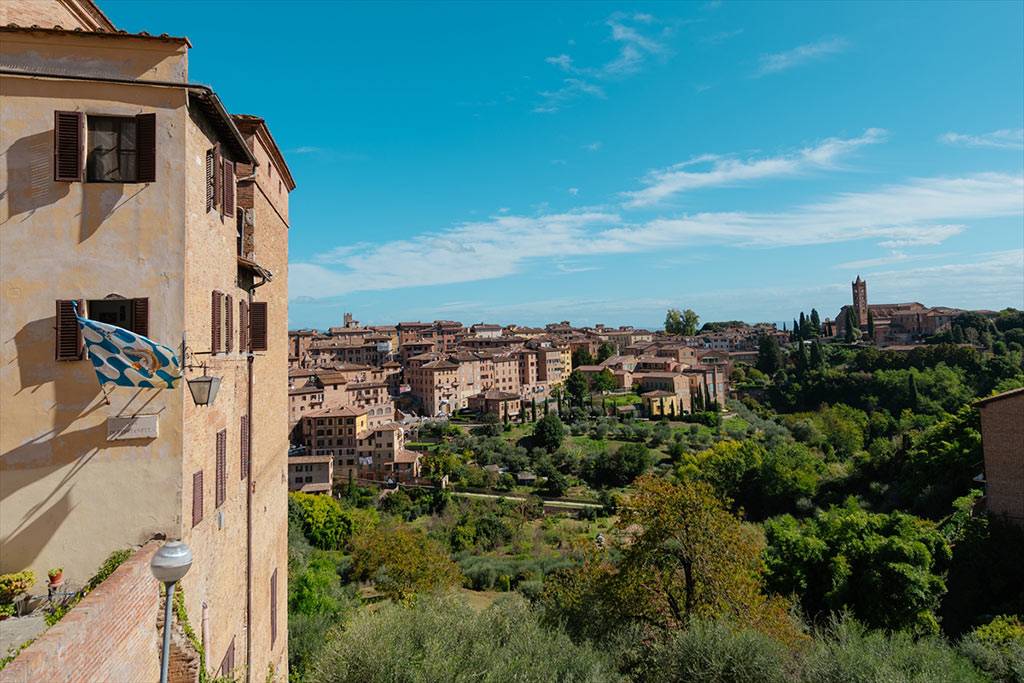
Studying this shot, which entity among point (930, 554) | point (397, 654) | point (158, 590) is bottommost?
point (930, 554)

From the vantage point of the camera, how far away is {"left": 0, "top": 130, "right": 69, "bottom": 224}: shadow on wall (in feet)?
18.0

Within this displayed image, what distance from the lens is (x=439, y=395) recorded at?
8131cm

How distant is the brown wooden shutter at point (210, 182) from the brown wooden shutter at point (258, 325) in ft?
8.72

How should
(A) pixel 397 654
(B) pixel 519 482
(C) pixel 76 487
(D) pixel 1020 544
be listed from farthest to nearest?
1. (B) pixel 519 482
2. (D) pixel 1020 544
3. (A) pixel 397 654
4. (C) pixel 76 487

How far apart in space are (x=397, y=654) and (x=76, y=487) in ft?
19.0

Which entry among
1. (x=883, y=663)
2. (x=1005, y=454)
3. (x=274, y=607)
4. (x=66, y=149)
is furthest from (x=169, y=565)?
(x=1005, y=454)

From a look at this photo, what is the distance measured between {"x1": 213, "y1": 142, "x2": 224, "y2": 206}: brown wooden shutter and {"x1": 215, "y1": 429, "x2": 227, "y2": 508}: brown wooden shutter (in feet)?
8.95

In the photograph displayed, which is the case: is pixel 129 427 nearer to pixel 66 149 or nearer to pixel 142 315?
pixel 142 315

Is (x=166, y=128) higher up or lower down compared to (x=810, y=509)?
higher up

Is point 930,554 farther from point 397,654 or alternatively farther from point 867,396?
point 867,396

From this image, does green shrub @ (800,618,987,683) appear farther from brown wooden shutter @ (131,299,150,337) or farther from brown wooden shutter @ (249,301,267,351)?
brown wooden shutter @ (131,299,150,337)

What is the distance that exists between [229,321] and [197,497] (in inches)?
89.3

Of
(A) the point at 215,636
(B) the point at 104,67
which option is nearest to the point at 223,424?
(A) the point at 215,636

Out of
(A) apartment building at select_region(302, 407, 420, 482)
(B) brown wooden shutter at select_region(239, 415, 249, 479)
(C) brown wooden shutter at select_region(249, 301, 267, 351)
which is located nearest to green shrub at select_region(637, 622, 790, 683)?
(B) brown wooden shutter at select_region(239, 415, 249, 479)
